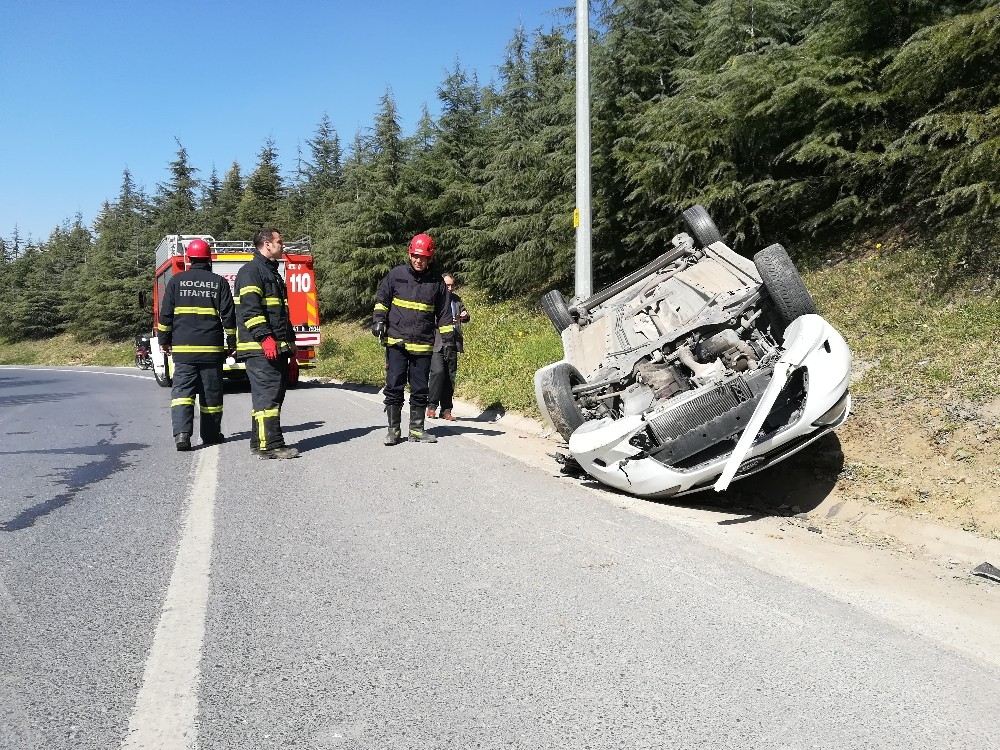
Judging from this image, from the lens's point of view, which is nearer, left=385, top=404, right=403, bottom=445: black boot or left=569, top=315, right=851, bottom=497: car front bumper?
left=569, top=315, right=851, bottom=497: car front bumper

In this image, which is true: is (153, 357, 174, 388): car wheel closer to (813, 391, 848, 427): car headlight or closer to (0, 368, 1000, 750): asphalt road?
(0, 368, 1000, 750): asphalt road

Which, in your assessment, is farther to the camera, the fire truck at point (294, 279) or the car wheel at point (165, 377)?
the car wheel at point (165, 377)

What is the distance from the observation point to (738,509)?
533 centimetres

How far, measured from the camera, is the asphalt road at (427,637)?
2.32 meters

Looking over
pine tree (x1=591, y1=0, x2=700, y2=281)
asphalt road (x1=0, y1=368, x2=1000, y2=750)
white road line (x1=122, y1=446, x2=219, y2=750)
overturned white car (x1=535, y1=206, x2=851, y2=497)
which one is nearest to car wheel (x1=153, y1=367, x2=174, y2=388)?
pine tree (x1=591, y1=0, x2=700, y2=281)

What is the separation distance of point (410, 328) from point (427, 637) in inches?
184

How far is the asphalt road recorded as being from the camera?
2.32 meters

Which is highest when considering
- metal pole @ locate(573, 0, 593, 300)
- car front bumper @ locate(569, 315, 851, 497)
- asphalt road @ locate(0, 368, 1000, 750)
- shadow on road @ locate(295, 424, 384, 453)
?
metal pole @ locate(573, 0, 593, 300)

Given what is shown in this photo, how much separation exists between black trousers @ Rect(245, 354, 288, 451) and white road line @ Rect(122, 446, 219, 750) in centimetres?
230

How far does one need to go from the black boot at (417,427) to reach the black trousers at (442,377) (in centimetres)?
169

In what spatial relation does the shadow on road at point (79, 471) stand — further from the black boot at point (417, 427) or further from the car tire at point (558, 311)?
the car tire at point (558, 311)

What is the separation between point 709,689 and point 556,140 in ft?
47.8

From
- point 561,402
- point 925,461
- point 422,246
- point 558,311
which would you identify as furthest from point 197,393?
point 925,461

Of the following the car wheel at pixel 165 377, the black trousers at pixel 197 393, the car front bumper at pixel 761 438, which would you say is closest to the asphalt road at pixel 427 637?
the car front bumper at pixel 761 438
